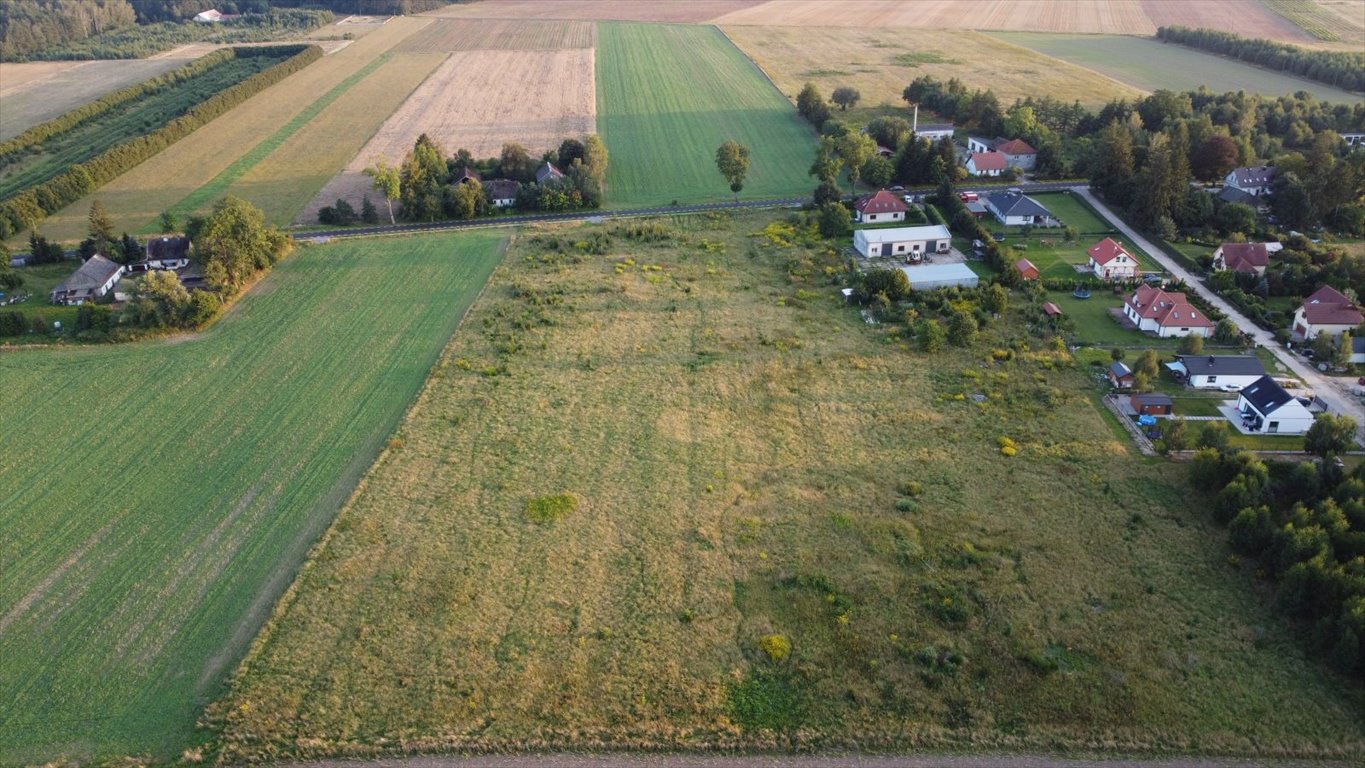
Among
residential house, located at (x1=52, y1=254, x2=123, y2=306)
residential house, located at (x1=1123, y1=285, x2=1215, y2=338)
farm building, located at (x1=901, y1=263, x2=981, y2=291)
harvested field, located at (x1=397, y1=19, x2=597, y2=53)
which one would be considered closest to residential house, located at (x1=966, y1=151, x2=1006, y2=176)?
farm building, located at (x1=901, y1=263, x2=981, y2=291)

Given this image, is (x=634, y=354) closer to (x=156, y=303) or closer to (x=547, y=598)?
(x=547, y=598)

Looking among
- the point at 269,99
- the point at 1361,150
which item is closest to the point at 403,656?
the point at 1361,150

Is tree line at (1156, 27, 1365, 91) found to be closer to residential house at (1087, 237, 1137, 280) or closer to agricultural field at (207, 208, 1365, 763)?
residential house at (1087, 237, 1137, 280)

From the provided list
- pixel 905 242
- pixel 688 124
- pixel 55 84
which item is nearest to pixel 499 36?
pixel 55 84

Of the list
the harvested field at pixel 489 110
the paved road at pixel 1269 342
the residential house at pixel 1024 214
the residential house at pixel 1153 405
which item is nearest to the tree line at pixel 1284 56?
the paved road at pixel 1269 342

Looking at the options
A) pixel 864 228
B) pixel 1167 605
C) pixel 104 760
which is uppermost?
pixel 864 228

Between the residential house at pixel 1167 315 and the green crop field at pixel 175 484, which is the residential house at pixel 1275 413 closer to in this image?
the residential house at pixel 1167 315
